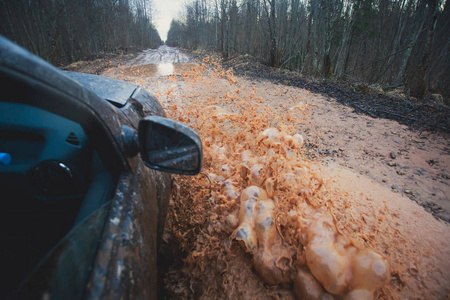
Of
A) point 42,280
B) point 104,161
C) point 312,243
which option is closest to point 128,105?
point 104,161

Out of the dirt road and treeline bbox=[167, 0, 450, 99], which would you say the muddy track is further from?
treeline bbox=[167, 0, 450, 99]

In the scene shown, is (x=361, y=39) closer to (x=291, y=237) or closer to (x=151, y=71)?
(x=151, y=71)

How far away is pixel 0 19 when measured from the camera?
9.23m

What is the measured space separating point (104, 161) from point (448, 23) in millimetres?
23264

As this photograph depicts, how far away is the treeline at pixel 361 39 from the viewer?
11336 mm

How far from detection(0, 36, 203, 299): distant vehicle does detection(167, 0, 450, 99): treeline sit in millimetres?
10980

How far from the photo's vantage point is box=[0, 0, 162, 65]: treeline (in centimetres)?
1002

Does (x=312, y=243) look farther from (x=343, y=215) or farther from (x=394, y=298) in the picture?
(x=343, y=215)

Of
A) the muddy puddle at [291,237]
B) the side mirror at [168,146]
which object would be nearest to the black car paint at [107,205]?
the side mirror at [168,146]

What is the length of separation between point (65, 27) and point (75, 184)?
1944 centimetres

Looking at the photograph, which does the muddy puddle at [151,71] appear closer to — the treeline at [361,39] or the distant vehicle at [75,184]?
the treeline at [361,39]

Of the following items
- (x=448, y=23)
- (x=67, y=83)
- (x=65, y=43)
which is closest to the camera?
(x=67, y=83)

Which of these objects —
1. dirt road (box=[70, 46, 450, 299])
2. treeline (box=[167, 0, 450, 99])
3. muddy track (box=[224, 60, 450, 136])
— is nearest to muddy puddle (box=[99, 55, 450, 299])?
dirt road (box=[70, 46, 450, 299])

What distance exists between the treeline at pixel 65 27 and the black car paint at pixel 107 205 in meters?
13.6
